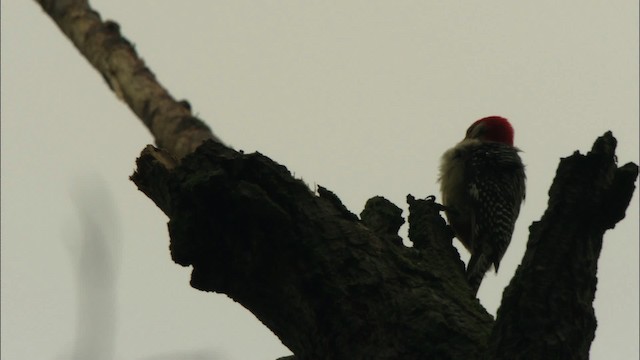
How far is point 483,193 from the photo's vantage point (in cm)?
552

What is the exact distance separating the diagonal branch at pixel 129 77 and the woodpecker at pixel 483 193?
2.30 m

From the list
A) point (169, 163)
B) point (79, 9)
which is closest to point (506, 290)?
point (169, 163)

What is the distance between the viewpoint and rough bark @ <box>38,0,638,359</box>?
2.02 m

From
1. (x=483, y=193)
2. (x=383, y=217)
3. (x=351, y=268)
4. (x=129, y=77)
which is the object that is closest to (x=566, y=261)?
(x=351, y=268)

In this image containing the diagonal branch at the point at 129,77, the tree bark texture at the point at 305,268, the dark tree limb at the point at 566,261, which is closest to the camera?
the dark tree limb at the point at 566,261

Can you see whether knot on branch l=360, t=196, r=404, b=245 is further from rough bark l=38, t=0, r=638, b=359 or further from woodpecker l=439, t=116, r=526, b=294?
woodpecker l=439, t=116, r=526, b=294

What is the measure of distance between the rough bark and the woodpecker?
2815mm

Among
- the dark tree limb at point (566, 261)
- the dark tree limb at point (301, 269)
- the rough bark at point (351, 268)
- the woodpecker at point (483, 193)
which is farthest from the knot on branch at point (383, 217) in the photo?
the woodpecker at point (483, 193)

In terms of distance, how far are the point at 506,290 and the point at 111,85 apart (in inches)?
103

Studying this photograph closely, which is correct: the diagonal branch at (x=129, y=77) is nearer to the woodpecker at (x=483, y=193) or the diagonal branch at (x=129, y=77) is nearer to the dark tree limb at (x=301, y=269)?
the dark tree limb at (x=301, y=269)

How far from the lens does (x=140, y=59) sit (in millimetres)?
4070

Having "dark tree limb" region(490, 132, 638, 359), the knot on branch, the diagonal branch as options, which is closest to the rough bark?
"dark tree limb" region(490, 132, 638, 359)

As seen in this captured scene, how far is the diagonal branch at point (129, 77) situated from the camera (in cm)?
360

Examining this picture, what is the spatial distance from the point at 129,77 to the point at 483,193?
2.57 meters
